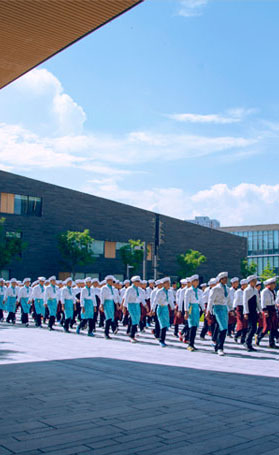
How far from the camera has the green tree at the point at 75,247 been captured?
138 feet

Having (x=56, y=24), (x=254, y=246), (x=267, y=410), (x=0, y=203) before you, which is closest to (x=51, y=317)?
(x=56, y=24)

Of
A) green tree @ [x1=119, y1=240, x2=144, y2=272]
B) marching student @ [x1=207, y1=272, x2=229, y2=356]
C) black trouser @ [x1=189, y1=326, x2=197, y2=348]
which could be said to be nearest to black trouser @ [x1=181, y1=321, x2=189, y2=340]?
black trouser @ [x1=189, y1=326, x2=197, y2=348]

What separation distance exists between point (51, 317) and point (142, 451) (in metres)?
13.0

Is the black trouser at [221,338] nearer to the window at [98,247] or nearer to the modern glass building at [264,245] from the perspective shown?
the window at [98,247]

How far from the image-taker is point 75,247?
4216 centimetres

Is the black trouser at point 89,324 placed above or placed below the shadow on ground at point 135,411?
above

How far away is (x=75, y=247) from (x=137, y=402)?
3613 centimetres

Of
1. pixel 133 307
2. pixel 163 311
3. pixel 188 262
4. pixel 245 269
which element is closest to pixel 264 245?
pixel 245 269

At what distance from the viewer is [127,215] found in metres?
51.3

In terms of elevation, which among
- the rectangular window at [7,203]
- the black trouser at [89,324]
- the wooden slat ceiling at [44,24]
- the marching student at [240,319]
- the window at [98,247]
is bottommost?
the black trouser at [89,324]

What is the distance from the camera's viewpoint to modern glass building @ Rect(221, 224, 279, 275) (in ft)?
314

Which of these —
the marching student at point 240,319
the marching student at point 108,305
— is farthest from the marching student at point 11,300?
the marching student at point 240,319

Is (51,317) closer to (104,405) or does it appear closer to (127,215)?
(104,405)

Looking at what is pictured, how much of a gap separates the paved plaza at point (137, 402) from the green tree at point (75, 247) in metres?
30.9
